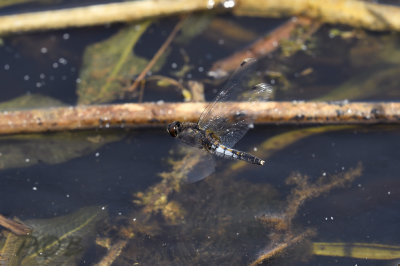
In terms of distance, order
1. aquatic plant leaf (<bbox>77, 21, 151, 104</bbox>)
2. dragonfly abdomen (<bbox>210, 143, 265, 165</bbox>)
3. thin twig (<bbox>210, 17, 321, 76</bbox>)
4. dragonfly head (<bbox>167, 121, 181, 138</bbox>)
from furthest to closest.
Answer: thin twig (<bbox>210, 17, 321, 76</bbox>) → aquatic plant leaf (<bbox>77, 21, 151, 104</bbox>) → dragonfly head (<bbox>167, 121, 181, 138</bbox>) → dragonfly abdomen (<bbox>210, 143, 265, 165</bbox>)

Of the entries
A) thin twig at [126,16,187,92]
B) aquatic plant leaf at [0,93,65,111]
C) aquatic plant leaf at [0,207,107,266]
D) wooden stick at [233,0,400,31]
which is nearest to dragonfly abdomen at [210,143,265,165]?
aquatic plant leaf at [0,207,107,266]

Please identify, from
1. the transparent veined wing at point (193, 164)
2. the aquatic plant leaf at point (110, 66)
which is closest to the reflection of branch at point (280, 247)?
the transparent veined wing at point (193, 164)

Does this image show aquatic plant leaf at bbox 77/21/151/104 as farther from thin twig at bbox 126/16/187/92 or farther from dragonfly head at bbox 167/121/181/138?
dragonfly head at bbox 167/121/181/138

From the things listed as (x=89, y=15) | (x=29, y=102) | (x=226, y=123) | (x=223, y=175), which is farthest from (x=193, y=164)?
(x=89, y=15)

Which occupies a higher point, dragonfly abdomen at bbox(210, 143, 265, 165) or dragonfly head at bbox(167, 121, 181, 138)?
dragonfly head at bbox(167, 121, 181, 138)

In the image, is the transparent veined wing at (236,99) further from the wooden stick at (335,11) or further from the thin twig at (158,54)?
the wooden stick at (335,11)
